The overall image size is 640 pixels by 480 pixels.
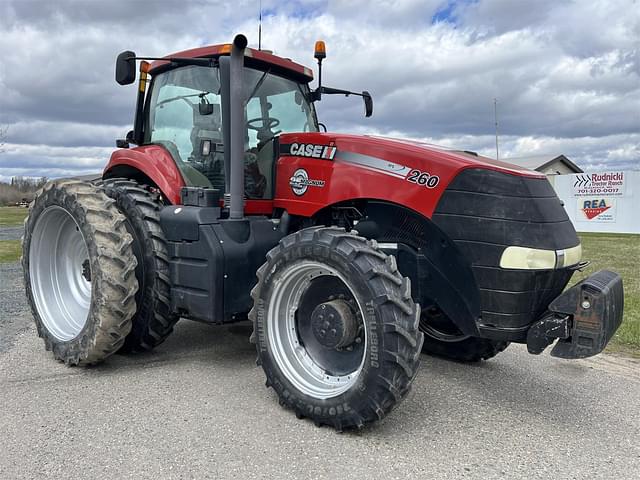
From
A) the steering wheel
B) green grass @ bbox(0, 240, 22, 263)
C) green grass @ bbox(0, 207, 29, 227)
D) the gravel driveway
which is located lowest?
green grass @ bbox(0, 207, 29, 227)

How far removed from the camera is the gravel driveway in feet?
9.73

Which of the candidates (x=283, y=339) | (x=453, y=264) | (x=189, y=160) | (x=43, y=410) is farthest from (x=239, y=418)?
(x=189, y=160)

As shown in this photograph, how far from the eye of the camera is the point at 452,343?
16.0 ft

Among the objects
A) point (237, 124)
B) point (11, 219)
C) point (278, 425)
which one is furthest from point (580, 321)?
point (11, 219)

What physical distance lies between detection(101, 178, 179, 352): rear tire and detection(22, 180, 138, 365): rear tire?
0.52 ft

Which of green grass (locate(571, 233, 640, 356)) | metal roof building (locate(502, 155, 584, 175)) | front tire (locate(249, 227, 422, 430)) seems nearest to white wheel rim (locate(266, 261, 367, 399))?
front tire (locate(249, 227, 422, 430))

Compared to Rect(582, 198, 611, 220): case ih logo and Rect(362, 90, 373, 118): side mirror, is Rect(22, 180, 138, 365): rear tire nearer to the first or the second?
Rect(362, 90, 373, 118): side mirror

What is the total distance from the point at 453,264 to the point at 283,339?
1.25 m

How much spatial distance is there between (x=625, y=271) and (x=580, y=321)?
897 cm

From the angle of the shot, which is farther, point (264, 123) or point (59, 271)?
point (59, 271)

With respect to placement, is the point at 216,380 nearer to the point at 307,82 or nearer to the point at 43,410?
the point at 43,410

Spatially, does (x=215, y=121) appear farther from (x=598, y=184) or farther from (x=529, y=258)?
(x=598, y=184)

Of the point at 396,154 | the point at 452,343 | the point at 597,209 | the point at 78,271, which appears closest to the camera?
the point at 396,154

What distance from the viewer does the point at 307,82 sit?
513cm
